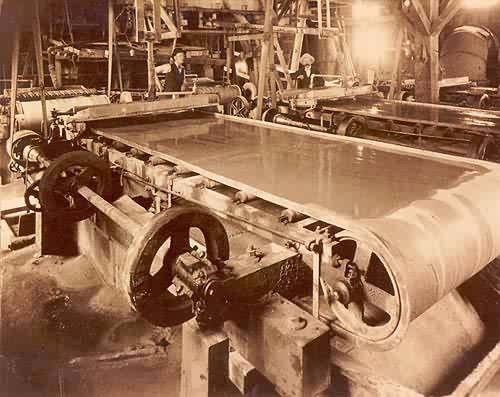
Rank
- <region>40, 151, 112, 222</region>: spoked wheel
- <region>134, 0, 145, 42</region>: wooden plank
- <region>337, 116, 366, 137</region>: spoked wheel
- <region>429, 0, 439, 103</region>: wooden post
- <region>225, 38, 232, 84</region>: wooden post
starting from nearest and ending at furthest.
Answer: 1. <region>40, 151, 112, 222</region>: spoked wheel
2. <region>134, 0, 145, 42</region>: wooden plank
3. <region>337, 116, 366, 137</region>: spoked wheel
4. <region>429, 0, 439, 103</region>: wooden post
5. <region>225, 38, 232, 84</region>: wooden post

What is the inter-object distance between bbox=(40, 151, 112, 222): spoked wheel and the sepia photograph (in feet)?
0.06

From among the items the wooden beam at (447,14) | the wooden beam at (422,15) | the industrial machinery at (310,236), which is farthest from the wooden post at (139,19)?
the wooden beam at (447,14)

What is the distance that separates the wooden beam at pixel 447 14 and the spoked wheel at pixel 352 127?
6.05 feet

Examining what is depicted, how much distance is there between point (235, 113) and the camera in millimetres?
7832

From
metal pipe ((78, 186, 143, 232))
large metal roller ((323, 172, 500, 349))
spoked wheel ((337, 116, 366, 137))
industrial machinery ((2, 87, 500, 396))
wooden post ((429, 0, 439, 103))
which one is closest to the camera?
large metal roller ((323, 172, 500, 349))

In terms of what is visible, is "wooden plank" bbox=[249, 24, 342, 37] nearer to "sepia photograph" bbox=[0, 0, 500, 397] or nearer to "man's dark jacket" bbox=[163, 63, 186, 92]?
"sepia photograph" bbox=[0, 0, 500, 397]

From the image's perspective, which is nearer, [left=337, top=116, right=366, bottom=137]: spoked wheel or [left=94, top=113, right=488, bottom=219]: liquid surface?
[left=94, top=113, right=488, bottom=219]: liquid surface

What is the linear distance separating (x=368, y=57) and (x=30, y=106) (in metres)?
12.7

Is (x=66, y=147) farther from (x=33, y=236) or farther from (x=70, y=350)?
(x=70, y=350)

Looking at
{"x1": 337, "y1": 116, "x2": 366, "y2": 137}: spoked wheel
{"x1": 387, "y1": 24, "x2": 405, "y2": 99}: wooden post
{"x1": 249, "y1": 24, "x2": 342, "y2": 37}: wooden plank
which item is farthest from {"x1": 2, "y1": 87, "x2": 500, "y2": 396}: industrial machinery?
{"x1": 387, "y1": 24, "x2": 405, "y2": 99}: wooden post

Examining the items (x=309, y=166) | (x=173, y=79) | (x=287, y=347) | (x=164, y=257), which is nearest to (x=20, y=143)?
(x=309, y=166)

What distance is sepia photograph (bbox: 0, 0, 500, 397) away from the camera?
77.5 inches

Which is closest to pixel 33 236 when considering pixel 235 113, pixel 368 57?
pixel 235 113

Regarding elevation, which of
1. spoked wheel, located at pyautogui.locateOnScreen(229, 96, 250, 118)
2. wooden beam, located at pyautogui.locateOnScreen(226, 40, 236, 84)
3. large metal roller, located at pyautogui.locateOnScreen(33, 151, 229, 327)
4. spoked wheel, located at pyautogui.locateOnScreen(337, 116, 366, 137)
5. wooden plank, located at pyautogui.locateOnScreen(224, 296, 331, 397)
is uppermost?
wooden beam, located at pyautogui.locateOnScreen(226, 40, 236, 84)
